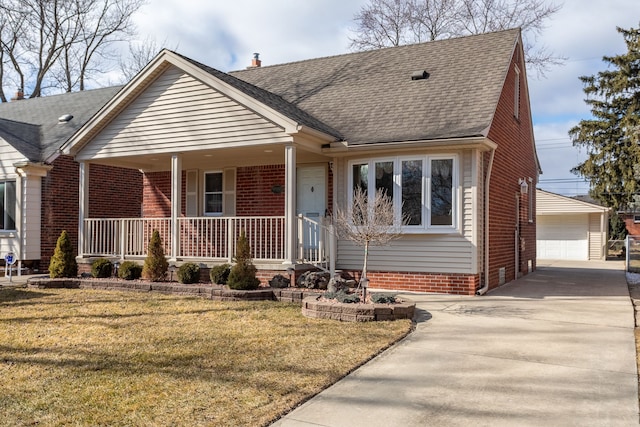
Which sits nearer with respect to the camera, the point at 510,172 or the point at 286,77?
the point at 510,172

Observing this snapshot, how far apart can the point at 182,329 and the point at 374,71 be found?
8933 mm

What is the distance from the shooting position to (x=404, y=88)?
39.1 ft

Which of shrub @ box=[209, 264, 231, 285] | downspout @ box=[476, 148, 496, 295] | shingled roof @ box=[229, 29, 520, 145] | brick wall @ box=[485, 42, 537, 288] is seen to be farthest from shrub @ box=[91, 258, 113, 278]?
brick wall @ box=[485, 42, 537, 288]

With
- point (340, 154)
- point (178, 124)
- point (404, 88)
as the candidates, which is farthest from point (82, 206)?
point (404, 88)

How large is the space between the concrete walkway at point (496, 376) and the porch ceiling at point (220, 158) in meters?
4.84

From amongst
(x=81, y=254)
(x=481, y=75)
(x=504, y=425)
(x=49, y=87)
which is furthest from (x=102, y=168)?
(x=49, y=87)

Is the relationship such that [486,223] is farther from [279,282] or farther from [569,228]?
[569,228]

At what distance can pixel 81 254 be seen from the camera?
1219 cm

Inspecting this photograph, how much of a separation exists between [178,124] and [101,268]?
11.8ft

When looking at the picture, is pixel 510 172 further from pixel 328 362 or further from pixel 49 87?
pixel 49 87

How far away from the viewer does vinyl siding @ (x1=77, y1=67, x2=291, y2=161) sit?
1039cm

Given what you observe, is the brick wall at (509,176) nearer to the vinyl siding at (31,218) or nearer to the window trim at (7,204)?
the vinyl siding at (31,218)

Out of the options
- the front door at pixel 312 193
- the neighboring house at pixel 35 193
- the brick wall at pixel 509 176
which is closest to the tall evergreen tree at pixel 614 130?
the brick wall at pixel 509 176

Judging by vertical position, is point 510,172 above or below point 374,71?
below
